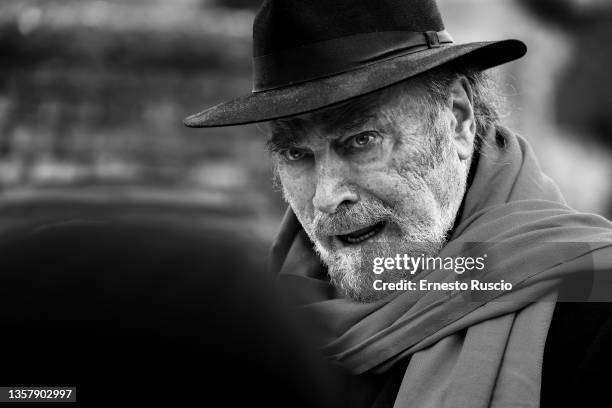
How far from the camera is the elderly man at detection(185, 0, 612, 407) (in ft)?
7.47

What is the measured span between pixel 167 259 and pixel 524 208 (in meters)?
1.51

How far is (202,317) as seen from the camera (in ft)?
4.77

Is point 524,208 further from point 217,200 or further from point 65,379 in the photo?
point 65,379

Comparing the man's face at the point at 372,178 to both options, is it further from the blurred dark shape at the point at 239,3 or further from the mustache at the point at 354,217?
the blurred dark shape at the point at 239,3

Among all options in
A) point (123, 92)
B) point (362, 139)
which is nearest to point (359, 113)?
point (362, 139)

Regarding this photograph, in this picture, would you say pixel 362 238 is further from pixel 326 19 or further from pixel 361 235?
pixel 326 19

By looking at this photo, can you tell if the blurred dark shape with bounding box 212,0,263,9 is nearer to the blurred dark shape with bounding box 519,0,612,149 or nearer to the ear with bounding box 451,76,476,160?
the blurred dark shape with bounding box 519,0,612,149

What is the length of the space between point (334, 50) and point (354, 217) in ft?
1.83

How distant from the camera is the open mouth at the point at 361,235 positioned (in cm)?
270

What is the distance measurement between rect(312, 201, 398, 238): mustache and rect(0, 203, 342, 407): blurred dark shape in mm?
1113

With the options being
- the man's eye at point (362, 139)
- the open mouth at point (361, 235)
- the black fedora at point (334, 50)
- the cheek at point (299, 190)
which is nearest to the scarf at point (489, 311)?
the open mouth at point (361, 235)

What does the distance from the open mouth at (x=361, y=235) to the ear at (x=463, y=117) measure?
409mm

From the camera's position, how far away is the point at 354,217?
263 centimetres

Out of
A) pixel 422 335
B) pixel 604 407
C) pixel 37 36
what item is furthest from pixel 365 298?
pixel 37 36
